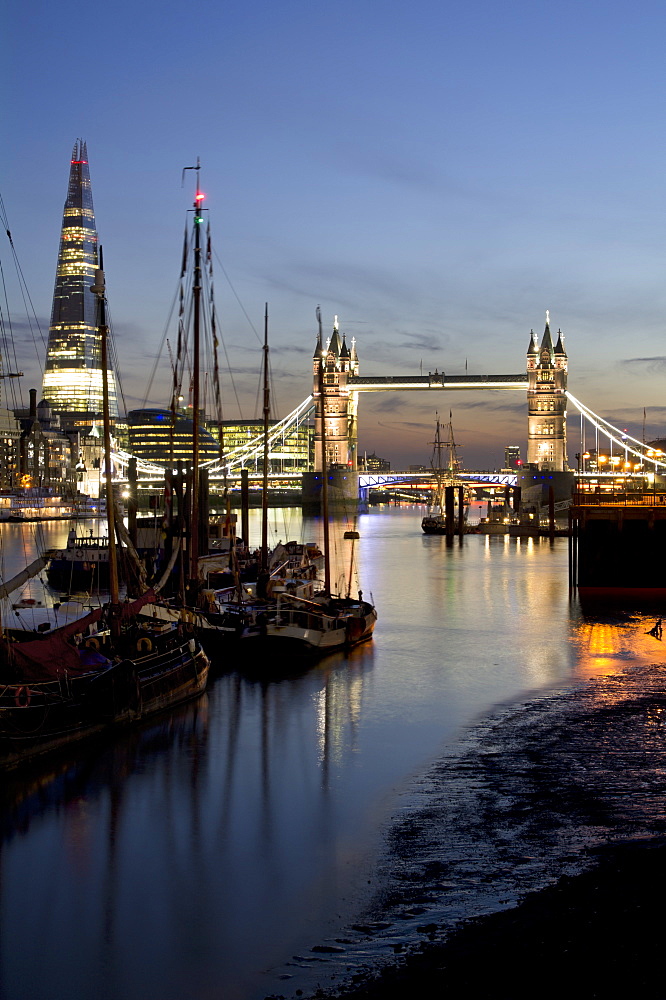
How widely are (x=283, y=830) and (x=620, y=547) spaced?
2878cm

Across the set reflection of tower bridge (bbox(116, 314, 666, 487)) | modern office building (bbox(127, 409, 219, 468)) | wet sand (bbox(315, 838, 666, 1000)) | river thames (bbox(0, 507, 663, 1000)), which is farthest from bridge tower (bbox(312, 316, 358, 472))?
wet sand (bbox(315, 838, 666, 1000))

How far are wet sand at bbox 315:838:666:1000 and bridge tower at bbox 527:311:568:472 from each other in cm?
14016

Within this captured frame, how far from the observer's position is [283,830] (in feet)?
41.7

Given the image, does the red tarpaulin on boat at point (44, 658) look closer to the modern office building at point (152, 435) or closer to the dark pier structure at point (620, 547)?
the dark pier structure at point (620, 547)

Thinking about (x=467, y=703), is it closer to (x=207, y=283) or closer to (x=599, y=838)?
(x=599, y=838)

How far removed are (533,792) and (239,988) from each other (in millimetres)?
5824

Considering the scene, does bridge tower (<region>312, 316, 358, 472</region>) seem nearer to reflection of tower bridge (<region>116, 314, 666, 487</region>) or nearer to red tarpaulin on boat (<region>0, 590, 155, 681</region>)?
reflection of tower bridge (<region>116, 314, 666, 487</region>)

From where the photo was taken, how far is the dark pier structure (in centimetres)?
3781

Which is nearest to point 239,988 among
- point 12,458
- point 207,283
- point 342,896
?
point 342,896

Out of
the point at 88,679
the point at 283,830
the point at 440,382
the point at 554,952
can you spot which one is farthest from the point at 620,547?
the point at 440,382

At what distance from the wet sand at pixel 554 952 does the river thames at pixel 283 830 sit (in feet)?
1.37

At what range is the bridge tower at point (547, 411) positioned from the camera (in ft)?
487

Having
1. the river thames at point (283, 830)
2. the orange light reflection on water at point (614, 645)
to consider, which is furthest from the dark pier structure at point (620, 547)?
the river thames at point (283, 830)

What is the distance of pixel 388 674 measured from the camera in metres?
23.4
